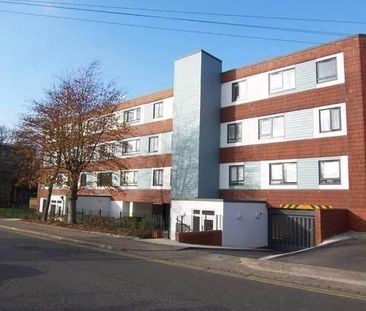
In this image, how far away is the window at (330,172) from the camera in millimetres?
26078

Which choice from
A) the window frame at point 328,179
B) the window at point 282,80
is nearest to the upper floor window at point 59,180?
the window at point 282,80

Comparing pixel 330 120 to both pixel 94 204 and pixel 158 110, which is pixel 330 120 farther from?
pixel 94 204

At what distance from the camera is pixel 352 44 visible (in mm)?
26172

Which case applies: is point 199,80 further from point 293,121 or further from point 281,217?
point 281,217

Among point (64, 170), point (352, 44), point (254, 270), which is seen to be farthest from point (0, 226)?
point (352, 44)

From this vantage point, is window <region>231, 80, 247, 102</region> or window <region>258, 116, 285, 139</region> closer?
window <region>258, 116, 285, 139</region>

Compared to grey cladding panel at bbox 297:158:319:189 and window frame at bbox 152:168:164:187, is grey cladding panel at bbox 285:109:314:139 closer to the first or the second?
grey cladding panel at bbox 297:158:319:189

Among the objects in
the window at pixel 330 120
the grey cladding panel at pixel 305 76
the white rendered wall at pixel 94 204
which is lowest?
the white rendered wall at pixel 94 204

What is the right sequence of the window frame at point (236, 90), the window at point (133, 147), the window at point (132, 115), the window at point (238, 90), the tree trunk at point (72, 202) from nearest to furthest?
1. the tree trunk at point (72, 202)
2. the window at point (238, 90)
3. the window frame at point (236, 90)
4. the window at point (133, 147)
5. the window at point (132, 115)

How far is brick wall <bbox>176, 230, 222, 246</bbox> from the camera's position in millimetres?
24142

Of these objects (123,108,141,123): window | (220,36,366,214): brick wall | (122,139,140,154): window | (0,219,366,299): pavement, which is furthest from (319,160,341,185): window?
(123,108,141,123): window

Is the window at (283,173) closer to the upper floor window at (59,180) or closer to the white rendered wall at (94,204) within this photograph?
the upper floor window at (59,180)

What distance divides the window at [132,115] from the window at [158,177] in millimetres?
5663

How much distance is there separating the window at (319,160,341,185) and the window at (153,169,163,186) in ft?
49.1
